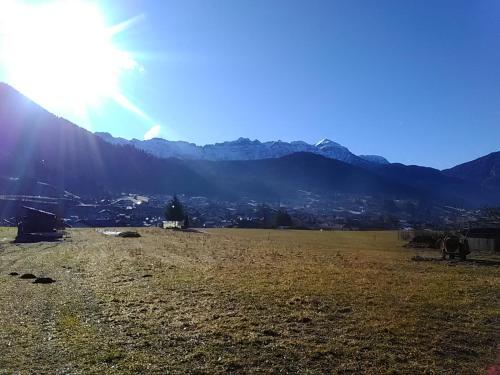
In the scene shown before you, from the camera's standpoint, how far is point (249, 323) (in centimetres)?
1766

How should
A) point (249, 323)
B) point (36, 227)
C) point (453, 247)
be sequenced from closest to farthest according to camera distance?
point (249, 323), point (453, 247), point (36, 227)

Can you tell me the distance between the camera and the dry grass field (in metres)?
13.3

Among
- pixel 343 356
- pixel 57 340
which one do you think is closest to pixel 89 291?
pixel 57 340

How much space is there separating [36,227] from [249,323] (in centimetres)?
7489

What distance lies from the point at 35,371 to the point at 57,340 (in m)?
3.00

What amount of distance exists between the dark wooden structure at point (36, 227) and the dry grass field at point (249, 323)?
4869 cm

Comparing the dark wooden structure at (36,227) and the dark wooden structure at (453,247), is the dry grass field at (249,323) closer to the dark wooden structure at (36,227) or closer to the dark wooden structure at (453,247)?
the dark wooden structure at (453,247)

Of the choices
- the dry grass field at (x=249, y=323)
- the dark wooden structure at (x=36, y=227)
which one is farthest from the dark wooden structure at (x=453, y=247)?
the dark wooden structure at (x=36, y=227)

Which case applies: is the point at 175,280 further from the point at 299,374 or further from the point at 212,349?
the point at 299,374

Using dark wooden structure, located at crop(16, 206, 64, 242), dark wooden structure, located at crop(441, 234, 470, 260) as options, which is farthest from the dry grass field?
dark wooden structure, located at crop(16, 206, 64, 242)

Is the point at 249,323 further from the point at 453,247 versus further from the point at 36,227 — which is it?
the point at 36,227

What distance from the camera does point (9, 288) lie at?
26672 millimetres

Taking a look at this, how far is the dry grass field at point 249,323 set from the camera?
43.5ft

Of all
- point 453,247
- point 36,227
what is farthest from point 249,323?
point 36,227
